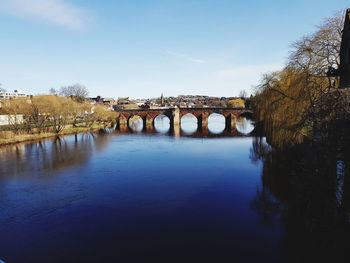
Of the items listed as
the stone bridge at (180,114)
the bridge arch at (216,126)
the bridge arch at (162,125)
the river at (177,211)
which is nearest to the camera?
the river at (177,211)

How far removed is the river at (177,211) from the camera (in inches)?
495

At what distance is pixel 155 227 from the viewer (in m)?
15.9

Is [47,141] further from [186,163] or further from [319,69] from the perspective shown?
[319,69]

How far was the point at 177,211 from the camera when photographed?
715 inches

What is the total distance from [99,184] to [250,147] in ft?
74.2

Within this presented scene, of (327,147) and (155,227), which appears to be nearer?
(327,147)

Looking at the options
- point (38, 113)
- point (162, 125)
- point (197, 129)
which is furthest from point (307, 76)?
point (162, 125)

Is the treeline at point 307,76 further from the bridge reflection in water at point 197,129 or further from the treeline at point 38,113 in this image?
the treeline at point 38,113

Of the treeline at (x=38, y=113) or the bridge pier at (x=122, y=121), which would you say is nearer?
the treeline at (x=38, y=113)

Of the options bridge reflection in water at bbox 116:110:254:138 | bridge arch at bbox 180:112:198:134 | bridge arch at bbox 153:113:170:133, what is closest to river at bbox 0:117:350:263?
bridge reflection in water at bbox 116:110:254:138

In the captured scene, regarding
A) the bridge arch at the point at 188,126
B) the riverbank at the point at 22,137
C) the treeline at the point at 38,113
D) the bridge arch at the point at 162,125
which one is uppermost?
the treeline at the point at 38,113

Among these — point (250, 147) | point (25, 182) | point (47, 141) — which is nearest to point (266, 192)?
point (25, 182)

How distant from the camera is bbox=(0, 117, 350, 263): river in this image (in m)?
12.6

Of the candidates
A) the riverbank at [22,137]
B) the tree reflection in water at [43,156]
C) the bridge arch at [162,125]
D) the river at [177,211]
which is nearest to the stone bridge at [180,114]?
the bridge arch at [162,125]
